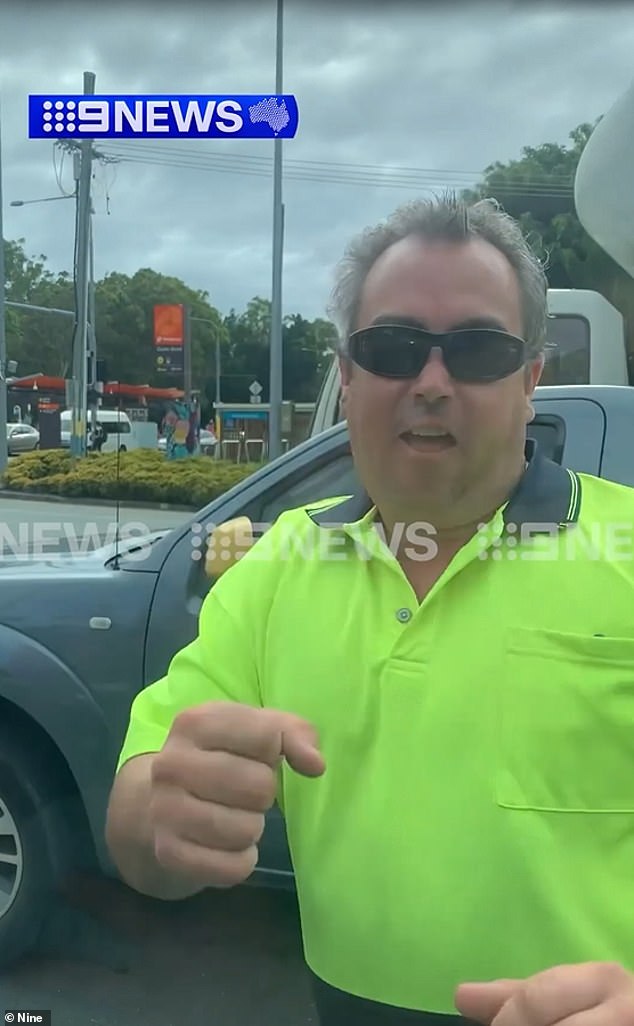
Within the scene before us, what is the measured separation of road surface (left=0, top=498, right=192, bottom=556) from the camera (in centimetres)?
321

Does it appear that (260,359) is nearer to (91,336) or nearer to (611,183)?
(91,336)

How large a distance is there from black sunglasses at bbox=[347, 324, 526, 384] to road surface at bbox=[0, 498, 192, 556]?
1673 millimetres

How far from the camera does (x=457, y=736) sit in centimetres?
106

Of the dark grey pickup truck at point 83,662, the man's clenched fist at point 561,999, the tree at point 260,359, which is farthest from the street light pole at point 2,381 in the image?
the man's clenched fist at point 561,999

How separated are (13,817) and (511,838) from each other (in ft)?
6.70

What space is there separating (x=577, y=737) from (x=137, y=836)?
48 centimetres

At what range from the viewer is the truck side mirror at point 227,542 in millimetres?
2490

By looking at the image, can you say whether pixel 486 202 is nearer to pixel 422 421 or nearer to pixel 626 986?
pixel 422 421

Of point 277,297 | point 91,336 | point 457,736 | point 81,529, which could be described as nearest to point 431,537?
point 457,736

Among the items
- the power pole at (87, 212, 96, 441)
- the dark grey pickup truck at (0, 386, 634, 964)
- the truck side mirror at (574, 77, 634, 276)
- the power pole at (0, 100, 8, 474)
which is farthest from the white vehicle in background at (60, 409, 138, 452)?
the power pole at (0, 100, 8, 474)

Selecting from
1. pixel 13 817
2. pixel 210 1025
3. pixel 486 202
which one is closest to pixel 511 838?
pixel 486 202

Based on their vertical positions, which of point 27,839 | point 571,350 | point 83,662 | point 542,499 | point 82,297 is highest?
point 82,297

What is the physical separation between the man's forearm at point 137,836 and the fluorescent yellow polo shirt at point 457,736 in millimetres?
50

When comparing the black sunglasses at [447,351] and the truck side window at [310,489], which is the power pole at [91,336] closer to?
the truck side window at [310,489]
